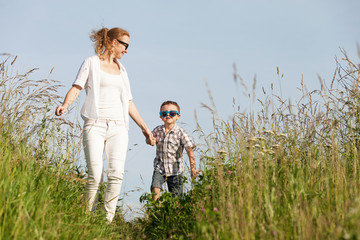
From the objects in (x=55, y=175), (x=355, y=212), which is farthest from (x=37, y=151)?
(x=355, y=212)

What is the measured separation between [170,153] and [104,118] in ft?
5.28

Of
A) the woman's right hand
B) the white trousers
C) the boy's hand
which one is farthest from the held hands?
the woman's right hand

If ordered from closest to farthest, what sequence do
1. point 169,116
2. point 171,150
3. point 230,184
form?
point 230,184
point 171,150
point 169,116

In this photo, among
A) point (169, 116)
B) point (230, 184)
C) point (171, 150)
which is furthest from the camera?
point (169, 116)

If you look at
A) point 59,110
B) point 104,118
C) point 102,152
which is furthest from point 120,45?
point 102,152

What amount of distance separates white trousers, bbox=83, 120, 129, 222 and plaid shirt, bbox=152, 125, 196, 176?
4.06 feet

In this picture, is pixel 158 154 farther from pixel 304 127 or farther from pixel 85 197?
pixel 304 127

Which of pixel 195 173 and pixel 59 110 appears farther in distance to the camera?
pixel 195 173

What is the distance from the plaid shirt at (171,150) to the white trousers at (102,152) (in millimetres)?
1238

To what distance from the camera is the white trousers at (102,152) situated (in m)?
4.95

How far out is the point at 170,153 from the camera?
6309mm

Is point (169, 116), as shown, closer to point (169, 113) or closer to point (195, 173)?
point (169, 113)

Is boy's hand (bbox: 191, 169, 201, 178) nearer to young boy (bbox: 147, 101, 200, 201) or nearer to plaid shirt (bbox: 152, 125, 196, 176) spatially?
young boy (bbox: 147, 101, 200, 201)

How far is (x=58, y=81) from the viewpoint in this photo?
19.7 ft
